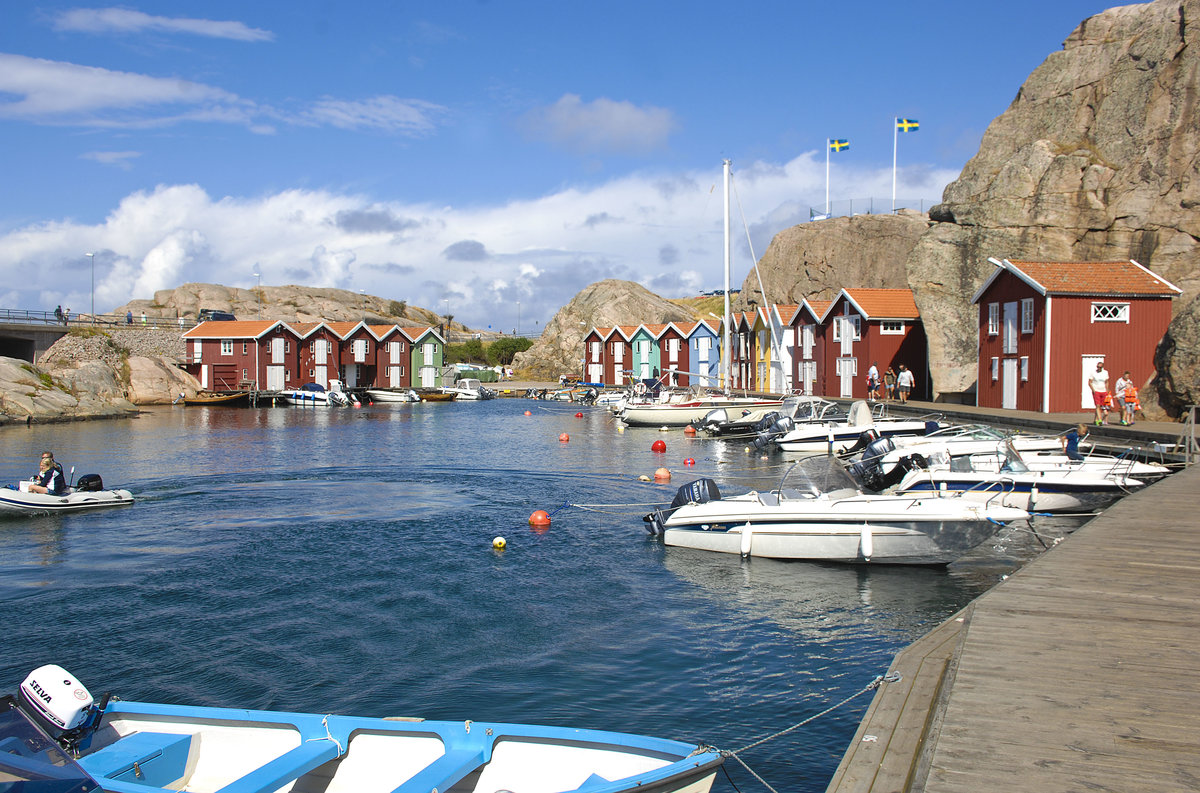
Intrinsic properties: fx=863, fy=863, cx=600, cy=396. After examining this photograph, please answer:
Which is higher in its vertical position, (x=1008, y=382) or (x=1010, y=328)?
(x=1010, y=328)

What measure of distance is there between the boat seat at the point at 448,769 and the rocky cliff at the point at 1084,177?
4026 centimetres

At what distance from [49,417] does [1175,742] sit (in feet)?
220

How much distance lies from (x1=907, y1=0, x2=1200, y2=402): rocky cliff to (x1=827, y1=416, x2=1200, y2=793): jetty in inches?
1349

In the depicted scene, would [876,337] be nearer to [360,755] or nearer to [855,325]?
[855,325]

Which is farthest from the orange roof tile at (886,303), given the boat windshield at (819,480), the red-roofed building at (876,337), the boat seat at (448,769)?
the boat seat at (448,769)

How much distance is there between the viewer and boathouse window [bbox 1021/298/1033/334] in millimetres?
36719

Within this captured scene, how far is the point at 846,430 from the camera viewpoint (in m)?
33.8

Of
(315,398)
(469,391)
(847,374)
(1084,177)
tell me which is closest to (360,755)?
(1084,177)

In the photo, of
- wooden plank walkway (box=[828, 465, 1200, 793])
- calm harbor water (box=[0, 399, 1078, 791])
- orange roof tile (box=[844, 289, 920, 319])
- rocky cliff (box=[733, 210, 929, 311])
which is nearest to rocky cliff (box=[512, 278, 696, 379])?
rocky cliff (box=[733, 210, 929, 311])

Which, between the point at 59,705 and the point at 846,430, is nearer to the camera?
the point at 59,705

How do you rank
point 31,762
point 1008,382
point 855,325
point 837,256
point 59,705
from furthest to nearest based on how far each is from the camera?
1. point 837,256
2. point 855,325
3. point 1008,382
4. point 59,705
5. point 31,762

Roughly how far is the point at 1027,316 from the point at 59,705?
38.0 meters

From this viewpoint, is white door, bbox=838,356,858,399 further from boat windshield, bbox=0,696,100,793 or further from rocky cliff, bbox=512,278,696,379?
rocky cliff, bbox=512,278,696,379

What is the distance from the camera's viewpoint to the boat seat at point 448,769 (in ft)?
21.9
